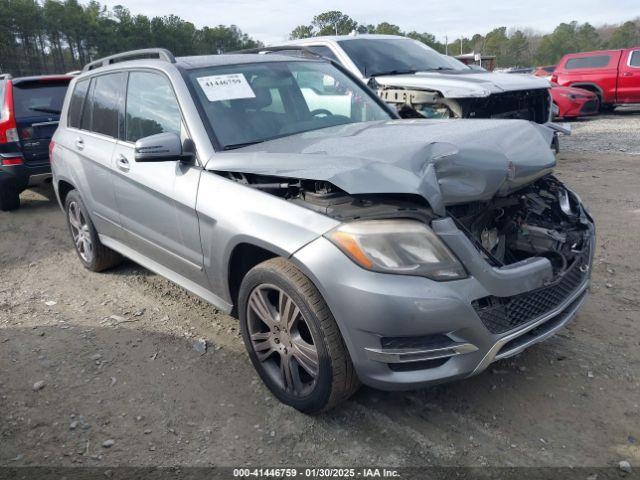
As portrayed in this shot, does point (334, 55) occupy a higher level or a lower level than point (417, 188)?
higher

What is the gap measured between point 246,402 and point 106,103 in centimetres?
270

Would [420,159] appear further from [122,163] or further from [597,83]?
[597,83]

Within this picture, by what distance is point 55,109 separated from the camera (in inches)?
292

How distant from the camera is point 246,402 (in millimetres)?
2939

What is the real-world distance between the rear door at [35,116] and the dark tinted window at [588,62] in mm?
14301

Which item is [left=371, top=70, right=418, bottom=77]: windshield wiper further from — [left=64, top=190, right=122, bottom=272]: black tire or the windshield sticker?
[left=64, top=190, right=122, bottom=272]: black tire

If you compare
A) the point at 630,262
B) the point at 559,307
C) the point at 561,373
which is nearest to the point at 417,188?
the point at 559,307

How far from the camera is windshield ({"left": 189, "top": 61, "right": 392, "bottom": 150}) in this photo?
3351mm

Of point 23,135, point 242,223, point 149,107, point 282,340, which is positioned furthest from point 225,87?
point 23,135

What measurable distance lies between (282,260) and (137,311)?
1.98 meters

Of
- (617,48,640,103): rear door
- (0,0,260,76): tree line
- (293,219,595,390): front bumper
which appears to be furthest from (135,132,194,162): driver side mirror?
(0,0,260,76): tree line

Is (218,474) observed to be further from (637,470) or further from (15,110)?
A: (15,110)

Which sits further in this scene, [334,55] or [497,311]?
[334,55]

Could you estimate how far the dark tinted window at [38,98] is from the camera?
724 centimetres
